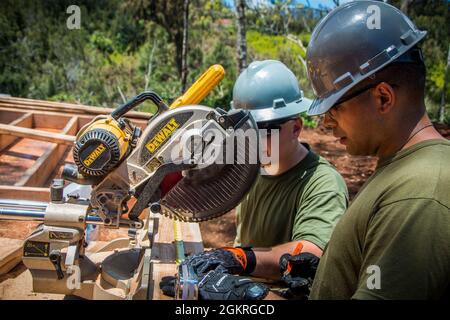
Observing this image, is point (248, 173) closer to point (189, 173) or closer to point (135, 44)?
point (189, 173)

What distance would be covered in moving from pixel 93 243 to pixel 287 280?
1.25 metres

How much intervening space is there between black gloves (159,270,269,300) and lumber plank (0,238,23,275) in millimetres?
1142

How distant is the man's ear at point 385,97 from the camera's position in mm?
1320

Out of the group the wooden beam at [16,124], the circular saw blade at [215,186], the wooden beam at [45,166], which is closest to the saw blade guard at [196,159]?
the circular saw blade at [215,186]

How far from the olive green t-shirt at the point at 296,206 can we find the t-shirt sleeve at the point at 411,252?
0.88 m

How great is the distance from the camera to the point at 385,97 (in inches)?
52.4

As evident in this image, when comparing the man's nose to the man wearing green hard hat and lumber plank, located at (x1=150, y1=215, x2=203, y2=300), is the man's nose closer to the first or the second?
the man wearing green hard hat

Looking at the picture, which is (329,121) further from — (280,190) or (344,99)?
(280,190)

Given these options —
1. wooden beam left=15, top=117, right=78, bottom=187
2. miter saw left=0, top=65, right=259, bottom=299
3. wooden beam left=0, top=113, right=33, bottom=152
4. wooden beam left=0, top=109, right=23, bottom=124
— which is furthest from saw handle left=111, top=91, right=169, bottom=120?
wooden beam left=0, top=109, right=23, bottom=124

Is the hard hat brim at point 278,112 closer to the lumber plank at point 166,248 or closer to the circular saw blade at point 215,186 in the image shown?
the circular saw blade at point 215,186

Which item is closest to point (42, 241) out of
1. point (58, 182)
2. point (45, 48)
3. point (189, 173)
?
point (58, 182)

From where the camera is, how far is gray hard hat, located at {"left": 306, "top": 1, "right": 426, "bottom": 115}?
136 centimetres

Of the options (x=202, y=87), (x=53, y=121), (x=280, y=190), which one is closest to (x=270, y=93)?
(x=280, y=190)
